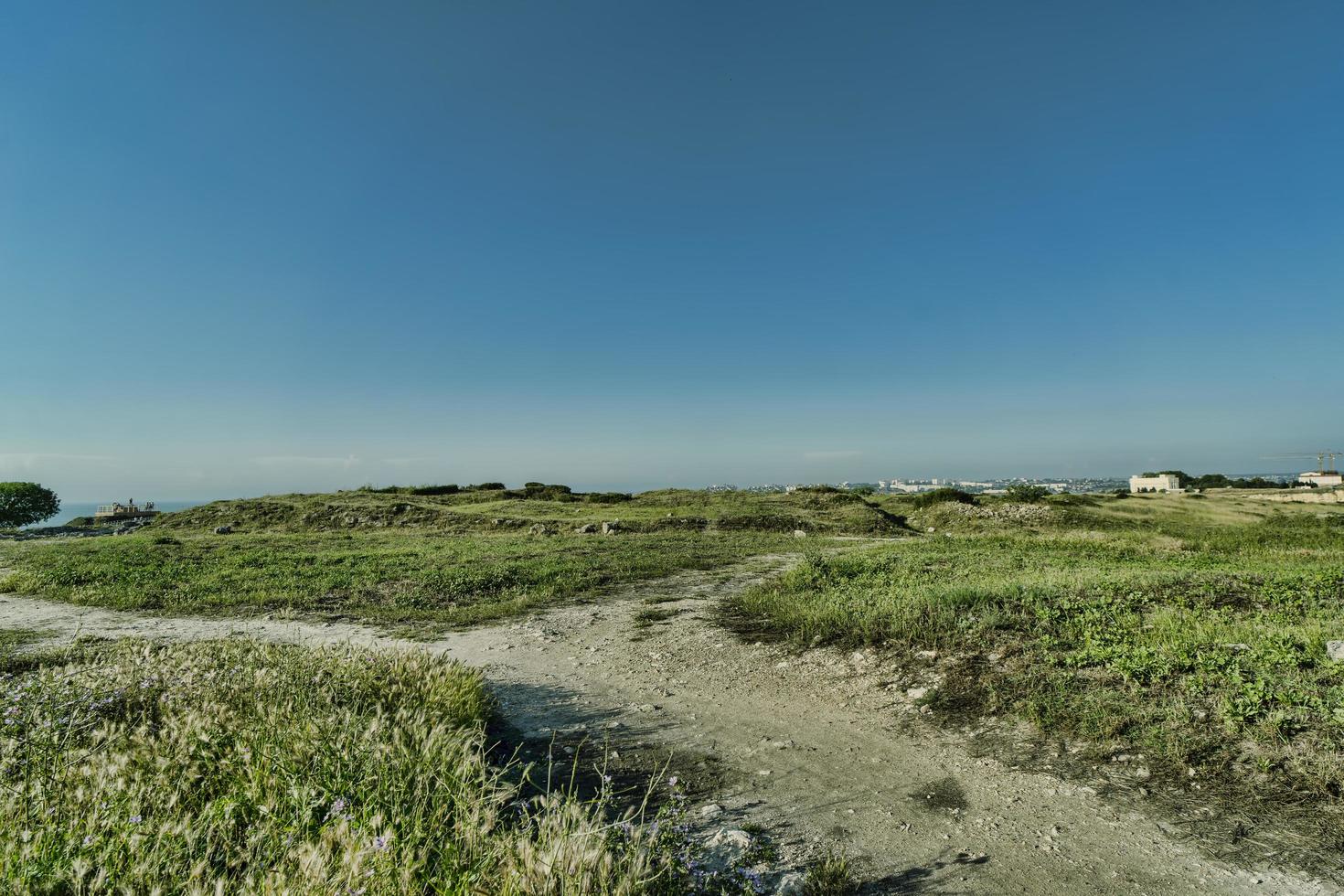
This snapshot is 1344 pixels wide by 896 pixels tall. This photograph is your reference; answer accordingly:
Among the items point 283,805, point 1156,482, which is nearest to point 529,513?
point 283,805

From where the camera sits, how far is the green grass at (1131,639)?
5.62 m

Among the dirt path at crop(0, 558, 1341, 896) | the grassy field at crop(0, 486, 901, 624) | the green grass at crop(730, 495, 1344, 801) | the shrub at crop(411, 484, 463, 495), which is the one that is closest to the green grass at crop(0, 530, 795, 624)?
the grassy field at crop(0, 486, 901, 624)

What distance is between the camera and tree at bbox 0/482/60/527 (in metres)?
52.5

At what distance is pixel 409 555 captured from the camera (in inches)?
934

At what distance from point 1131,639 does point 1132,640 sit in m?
0.05

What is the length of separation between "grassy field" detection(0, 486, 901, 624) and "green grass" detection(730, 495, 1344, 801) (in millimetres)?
6835

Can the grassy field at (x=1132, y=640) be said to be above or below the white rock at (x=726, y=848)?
above

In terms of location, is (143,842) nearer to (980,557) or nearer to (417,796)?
(417,796)

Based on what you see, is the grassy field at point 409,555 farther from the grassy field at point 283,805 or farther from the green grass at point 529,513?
the grassy field at point 283,805

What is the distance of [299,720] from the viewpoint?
489cm

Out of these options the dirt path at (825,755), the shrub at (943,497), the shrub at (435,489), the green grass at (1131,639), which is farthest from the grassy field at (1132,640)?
the shrub at (435,489)

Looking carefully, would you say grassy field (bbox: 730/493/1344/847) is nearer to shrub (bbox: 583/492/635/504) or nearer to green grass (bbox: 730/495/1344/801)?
green grass (bbox: 730/495/1344/801)

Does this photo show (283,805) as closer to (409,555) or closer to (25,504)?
(409,555)

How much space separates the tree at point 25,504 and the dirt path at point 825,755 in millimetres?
59385
